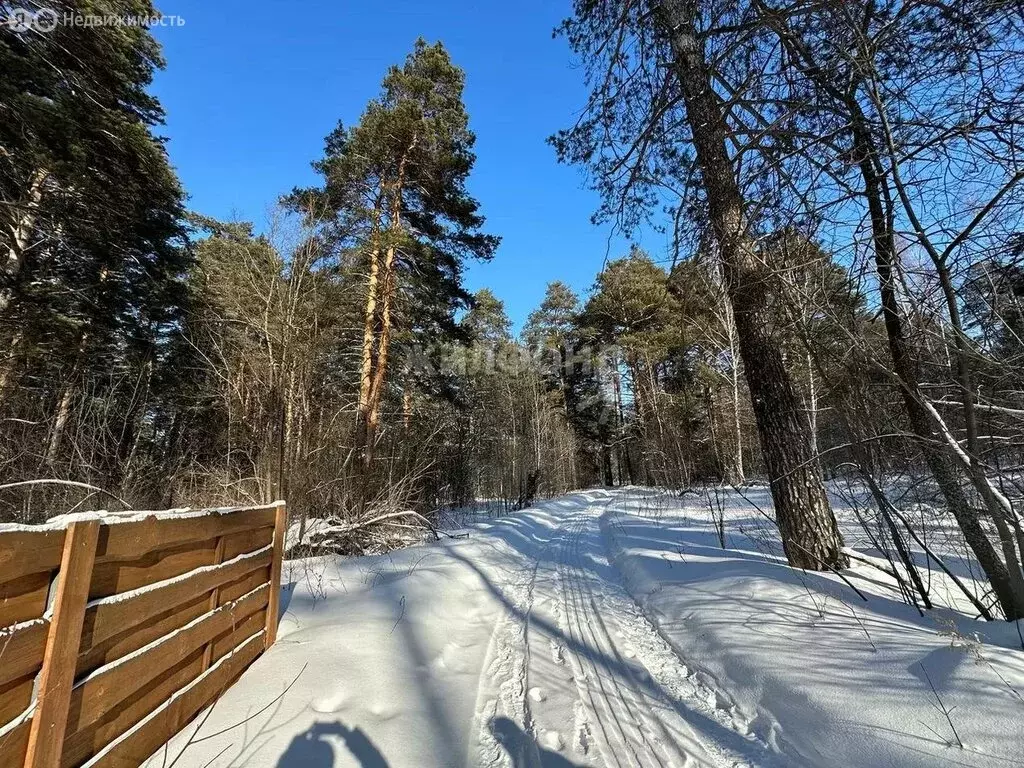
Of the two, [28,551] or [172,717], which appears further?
[172,717]

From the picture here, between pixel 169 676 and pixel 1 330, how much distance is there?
927cm

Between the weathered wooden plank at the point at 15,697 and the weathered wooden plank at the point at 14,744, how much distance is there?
1.3 inches

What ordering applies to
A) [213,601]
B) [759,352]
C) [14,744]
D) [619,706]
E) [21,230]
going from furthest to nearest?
[21,230] → [759,352] → [619,706] → [213,601] → [14,744]

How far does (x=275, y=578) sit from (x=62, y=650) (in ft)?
7.02

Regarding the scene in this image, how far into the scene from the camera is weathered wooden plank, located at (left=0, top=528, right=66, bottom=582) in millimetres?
1310

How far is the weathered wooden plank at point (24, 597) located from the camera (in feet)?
4.33

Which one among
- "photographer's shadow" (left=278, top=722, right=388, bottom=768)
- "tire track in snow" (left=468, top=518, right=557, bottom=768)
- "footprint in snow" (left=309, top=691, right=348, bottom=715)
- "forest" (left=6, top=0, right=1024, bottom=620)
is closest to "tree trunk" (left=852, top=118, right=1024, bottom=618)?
"forest" (left=6, top=0, right=1024, bottom=620)

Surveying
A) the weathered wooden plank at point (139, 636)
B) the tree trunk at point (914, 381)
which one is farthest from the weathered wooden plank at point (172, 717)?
the tree trunk at point (914, 381)

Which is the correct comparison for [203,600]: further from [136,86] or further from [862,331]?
[136,86]

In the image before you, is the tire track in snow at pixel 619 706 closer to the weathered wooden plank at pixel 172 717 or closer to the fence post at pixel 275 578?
the weathered wooden plank at pixel 172 717

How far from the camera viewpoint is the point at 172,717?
7.19 ft

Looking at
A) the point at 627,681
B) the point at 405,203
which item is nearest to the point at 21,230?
the point at 405,203

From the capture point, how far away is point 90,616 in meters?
1.66

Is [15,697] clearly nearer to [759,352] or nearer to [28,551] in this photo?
[28,551]
